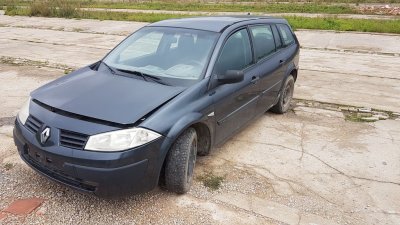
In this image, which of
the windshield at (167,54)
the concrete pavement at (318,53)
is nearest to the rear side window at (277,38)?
the windshield at (167,54)

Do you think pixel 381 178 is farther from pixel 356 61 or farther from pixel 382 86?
pixel 356 61

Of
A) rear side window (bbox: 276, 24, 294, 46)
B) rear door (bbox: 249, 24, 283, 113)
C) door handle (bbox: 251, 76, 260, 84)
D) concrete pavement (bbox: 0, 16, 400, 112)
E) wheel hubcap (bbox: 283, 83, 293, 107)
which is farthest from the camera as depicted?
Result: concrete pavement (bbox: 0, 16, 400, 112)

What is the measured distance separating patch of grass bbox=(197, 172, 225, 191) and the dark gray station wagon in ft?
0.84

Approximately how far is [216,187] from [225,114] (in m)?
0.80

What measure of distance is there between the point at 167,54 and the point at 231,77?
2.72 feet

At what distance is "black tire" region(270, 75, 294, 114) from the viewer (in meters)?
5.75

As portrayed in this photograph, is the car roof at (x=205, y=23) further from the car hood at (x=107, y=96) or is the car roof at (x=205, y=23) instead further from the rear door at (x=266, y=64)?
the car hood at (x=107, y=96)

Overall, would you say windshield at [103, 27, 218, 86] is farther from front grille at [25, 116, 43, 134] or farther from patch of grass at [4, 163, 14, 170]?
patch of grass at [4, 163, 14, 170]

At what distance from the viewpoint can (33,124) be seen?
3.24 metres

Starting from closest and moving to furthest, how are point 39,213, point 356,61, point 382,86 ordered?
point 39,213 → point 382,86 → point 356,61

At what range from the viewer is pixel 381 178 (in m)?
3.97

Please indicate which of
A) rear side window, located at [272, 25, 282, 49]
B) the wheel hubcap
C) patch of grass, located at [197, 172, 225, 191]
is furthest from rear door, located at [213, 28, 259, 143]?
the wheel hubcap

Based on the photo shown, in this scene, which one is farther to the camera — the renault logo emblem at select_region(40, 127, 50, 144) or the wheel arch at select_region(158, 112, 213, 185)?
the wheel arch at select_region(158, 112, 213, 185)

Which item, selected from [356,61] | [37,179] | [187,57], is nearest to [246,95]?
[187,57]
